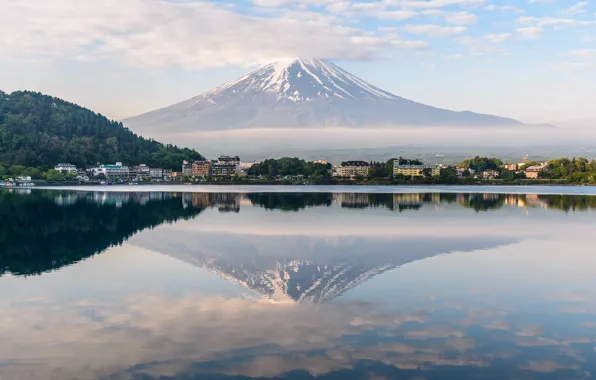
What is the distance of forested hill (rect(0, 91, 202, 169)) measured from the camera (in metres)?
109

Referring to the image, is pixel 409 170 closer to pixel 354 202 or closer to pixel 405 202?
pixel 405 202

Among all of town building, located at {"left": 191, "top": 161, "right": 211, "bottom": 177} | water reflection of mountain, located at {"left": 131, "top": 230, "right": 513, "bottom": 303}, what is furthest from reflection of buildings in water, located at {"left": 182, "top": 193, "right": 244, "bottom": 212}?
town building, located at {"left": 191, "top": 161, "right": 211, "bottom": 177}

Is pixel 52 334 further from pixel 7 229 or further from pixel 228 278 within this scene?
pixel 7 229

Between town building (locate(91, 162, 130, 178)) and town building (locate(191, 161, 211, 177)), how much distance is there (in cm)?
1919

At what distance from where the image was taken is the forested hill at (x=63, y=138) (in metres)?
109

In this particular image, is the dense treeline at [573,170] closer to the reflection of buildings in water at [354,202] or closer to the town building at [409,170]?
the town building at [409,170]

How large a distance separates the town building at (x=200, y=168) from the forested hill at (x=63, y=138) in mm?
3273

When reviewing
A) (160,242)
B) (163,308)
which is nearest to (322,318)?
(163,308)

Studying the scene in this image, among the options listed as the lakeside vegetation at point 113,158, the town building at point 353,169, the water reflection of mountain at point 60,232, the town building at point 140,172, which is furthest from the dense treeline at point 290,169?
the water reflection of mountain at point 60,232

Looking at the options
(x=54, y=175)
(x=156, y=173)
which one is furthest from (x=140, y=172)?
(x=54, y=175)

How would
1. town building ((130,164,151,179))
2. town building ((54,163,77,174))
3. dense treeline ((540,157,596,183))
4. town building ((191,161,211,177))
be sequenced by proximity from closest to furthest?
dense treeline ((540,157,596,183)) < town building ((54,163,77,174)) < town building ((130,164,151,179)) < town building ((191,161,211,177))

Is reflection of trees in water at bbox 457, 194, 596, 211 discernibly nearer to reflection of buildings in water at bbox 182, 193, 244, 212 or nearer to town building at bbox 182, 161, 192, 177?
reflection of buildings in water at bbox 182, 193, 244, 212

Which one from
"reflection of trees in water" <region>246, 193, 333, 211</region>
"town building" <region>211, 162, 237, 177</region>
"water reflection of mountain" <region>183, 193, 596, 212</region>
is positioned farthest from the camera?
"town building" <region>211, 162, 237, 177</region>

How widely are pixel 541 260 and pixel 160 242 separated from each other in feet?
Answer: 34.1
